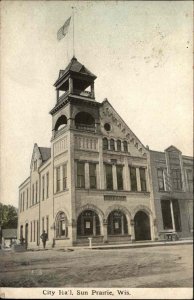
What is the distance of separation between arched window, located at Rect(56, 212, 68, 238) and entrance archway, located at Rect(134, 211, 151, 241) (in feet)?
3.68

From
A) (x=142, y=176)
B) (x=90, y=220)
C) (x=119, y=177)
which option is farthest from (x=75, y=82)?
(x=90, y=220)

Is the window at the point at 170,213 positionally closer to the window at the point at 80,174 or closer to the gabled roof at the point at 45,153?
the window at the point at 80,174

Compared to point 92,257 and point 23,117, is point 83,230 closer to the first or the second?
point 92,257

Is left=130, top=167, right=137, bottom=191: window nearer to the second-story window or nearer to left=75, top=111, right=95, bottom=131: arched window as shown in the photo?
the second-story window

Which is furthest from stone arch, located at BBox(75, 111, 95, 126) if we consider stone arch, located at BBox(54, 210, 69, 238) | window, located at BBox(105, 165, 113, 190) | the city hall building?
stone arch, located at BBox(54, 210, 69, 238)

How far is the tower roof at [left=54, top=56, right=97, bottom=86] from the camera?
19.9ft

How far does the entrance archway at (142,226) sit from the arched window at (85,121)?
5.27 feet

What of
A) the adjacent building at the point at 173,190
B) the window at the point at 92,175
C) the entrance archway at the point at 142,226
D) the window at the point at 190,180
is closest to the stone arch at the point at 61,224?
the window at the point at 92,175

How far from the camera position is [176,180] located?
462cm

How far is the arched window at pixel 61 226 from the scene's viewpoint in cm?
562

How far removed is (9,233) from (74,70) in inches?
131

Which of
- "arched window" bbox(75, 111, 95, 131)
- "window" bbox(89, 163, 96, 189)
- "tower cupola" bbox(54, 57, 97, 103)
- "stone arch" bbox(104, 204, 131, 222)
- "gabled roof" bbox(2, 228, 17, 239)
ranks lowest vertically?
"gabled roof" bbox(2, 228, 17, 239)

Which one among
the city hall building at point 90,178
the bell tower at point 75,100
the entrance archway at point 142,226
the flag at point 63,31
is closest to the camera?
the entrance archway at point 142,226

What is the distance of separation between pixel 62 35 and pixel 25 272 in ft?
13.5
